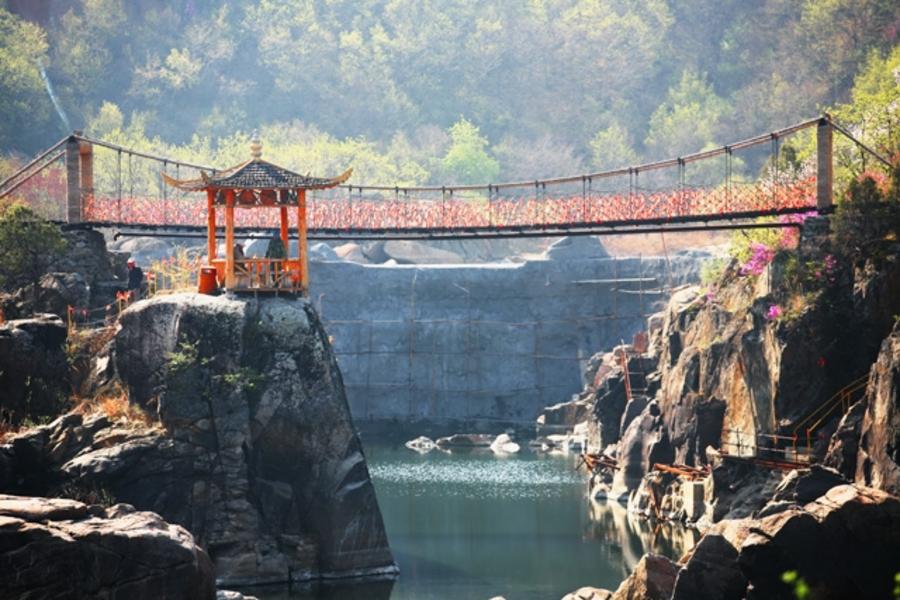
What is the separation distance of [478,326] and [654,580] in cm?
4447

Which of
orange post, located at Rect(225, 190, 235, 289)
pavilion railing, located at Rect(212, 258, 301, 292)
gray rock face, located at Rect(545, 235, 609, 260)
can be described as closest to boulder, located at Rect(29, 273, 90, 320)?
orange post, located at Rect(225, 190, 235, 289)

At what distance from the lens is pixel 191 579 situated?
35.6 m

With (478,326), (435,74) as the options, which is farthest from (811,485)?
(435,74)

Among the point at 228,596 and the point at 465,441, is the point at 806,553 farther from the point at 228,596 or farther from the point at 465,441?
the point at 465,441

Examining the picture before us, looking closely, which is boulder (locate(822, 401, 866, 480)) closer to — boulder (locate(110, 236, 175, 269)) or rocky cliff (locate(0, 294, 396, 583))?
rocky cliff (locate(0, 294, 396, 583))

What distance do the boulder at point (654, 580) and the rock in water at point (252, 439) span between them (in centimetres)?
914

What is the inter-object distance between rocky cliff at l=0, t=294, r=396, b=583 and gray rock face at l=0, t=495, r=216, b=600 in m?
8.15

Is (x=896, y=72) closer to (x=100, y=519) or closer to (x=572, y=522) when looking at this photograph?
(x=572, y=522)

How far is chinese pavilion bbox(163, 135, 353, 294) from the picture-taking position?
47406 mm

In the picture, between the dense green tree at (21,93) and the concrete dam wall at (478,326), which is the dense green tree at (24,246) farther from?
the dense green tree at (21,93)

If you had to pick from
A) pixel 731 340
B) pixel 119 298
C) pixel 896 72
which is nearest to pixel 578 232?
pixel 731 340

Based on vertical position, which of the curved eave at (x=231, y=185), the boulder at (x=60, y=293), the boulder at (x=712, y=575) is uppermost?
the curved eave at (x=231, y=185)

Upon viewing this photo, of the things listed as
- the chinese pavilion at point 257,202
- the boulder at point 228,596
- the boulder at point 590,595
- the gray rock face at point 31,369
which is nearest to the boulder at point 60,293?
the gray rock face at point 31,369

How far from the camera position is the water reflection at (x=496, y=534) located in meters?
45.2
